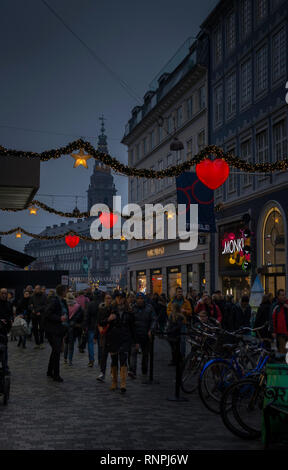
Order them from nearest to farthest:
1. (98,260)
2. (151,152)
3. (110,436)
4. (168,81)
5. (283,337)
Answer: (110,436) → (283,337) → (168,81) → (151,152) → (98,260)

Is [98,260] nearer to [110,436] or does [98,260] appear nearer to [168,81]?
[168,81]

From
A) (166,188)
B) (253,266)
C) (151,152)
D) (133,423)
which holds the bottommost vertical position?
(133,423)

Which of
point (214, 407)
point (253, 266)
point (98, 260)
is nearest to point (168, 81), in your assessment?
point (253, 266)

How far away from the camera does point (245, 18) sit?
94.2 feet

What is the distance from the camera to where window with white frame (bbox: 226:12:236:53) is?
3027 centimetres

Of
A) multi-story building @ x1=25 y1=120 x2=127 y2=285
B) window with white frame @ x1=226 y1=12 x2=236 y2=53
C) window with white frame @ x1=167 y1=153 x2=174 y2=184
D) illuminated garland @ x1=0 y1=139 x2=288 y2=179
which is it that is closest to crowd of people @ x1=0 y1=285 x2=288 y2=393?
illuminated garland @ x1=0 y1=139 x2=288 y2=179

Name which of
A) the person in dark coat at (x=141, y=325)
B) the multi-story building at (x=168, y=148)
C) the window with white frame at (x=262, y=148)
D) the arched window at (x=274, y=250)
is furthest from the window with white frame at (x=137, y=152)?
the person in dark coat at (x=141, y=325)

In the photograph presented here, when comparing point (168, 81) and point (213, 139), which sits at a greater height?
point (168, 81)

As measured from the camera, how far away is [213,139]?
33.1 meters

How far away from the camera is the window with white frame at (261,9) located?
26328 mm

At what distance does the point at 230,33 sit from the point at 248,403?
26.9 meters

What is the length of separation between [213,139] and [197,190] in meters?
6.52

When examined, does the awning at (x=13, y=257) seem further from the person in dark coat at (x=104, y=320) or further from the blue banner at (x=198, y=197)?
the person in dark coat at (x=104, y=320)

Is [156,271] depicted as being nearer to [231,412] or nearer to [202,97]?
[202,97]
